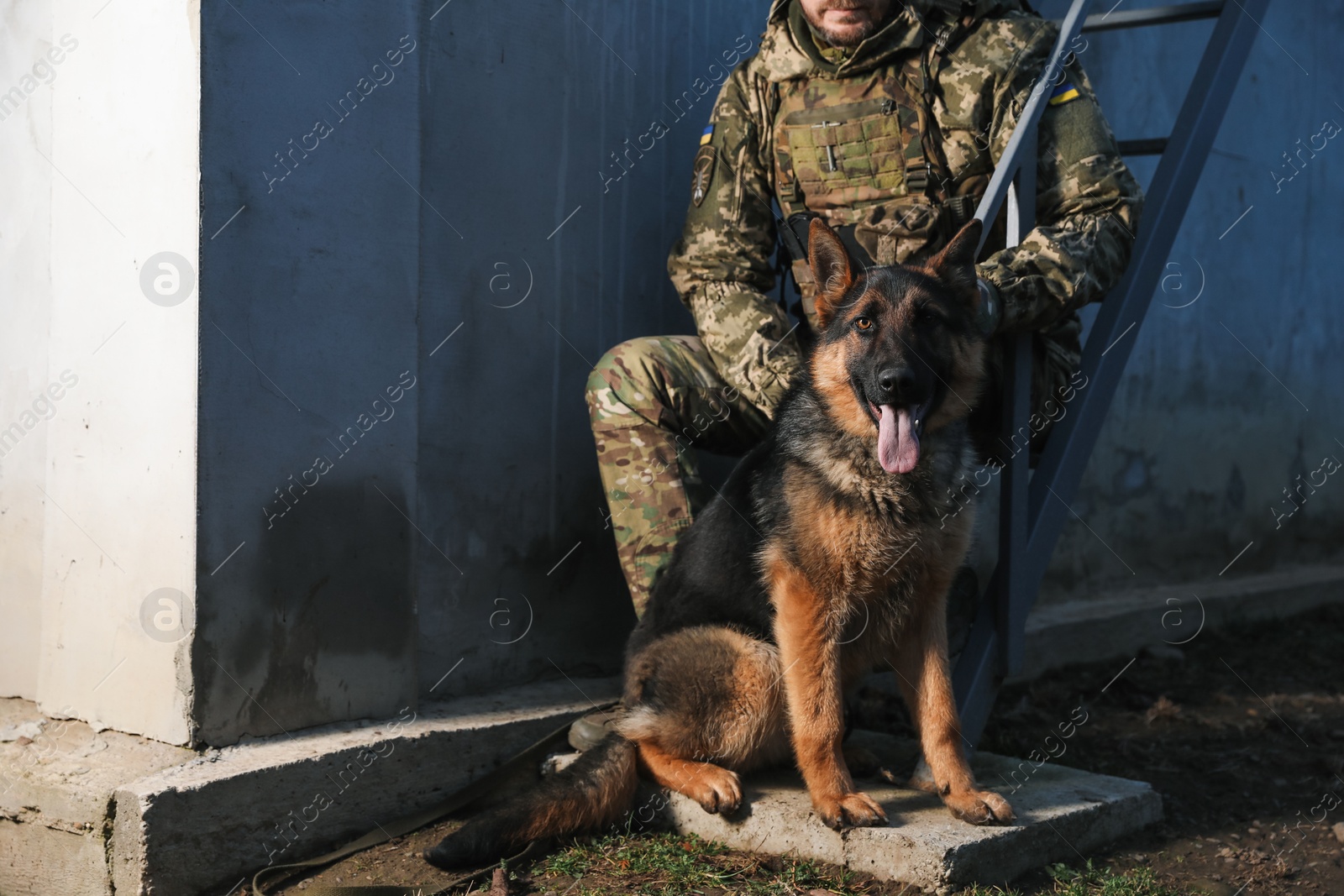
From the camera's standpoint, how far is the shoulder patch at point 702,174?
4164mm

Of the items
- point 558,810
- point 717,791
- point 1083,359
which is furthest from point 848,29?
point 558,810

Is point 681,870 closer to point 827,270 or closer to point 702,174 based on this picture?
point 827,270

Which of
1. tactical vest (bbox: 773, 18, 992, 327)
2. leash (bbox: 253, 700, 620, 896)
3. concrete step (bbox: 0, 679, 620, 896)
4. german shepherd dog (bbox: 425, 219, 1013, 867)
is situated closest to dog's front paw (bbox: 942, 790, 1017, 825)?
german shepherd dog (bbox: 425, 219, 1013, 867)

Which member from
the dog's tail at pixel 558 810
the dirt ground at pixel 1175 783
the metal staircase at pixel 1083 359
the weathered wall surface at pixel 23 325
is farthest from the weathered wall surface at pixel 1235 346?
the weathered wall surface at pixel 23 325

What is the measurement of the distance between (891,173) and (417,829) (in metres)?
2.70

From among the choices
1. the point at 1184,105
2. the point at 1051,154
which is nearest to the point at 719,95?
the point at 1051,154

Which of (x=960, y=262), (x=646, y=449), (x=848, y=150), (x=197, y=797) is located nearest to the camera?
(x=197, y=797)

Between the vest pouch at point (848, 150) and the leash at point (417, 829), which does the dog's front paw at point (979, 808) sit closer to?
the leash at point (417, 829)

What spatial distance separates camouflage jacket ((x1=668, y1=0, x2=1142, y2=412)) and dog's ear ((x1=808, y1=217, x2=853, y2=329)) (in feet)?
1.60

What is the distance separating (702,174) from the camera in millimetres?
4180

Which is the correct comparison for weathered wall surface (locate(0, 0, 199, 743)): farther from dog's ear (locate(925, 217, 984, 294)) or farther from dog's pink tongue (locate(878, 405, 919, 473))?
dog's ear (locate(925, 217, 984, 294))

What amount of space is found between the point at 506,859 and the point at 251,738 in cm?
82

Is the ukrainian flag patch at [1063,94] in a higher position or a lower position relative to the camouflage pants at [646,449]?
higher

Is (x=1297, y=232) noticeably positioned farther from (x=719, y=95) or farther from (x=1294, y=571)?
(x=719, y=95)
